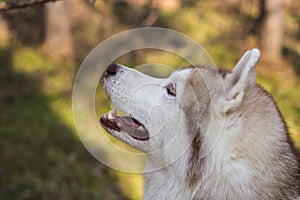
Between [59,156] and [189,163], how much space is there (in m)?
3.76

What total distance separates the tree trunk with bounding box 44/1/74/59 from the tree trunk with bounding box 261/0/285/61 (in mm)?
4446

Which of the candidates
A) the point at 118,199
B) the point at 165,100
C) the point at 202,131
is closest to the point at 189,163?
the point at 202,131

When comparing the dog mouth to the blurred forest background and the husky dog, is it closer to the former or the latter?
the husky dog

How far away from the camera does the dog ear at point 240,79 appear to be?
256 centimetres

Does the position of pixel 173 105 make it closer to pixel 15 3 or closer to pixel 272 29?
Result: pixel 15 3

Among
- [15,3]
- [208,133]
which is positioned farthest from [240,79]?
[15,3]

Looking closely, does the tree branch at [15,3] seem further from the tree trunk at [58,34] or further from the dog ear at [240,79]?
the tree trunk at [58,34]

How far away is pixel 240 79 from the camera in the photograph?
2594mm

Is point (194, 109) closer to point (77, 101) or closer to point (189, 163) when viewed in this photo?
point (189, 163)

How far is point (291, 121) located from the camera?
8.50m

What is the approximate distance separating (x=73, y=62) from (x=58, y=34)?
0.63m

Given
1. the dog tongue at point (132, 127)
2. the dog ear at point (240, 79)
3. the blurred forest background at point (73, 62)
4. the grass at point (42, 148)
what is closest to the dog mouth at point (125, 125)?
the dog tongue at point (132, 127)

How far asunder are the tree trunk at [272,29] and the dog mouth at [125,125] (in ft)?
27.0

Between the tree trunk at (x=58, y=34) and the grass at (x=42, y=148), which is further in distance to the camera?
the tree trunk at (x=58, y=34)
